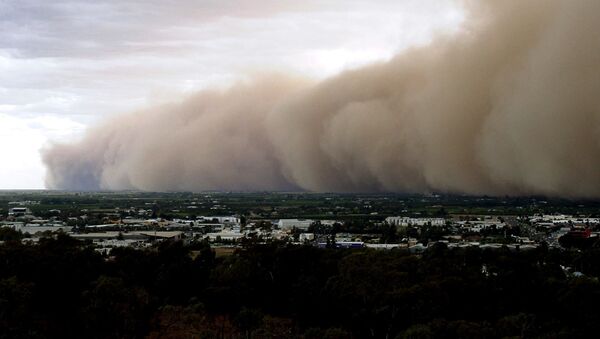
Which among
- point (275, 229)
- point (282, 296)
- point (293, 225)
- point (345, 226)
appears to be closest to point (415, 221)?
point (345, 226)

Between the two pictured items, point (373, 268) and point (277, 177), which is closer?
point (373, 268)

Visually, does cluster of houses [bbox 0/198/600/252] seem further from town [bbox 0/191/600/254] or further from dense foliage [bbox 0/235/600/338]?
dense foliage [bbox 0/235/600/338]

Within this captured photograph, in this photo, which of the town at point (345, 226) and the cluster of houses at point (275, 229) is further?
the cluster of houses at point (275, 229)

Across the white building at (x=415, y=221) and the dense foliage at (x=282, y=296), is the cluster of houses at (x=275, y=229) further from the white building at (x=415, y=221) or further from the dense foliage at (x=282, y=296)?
the dense foliage at (x=282, y=296)

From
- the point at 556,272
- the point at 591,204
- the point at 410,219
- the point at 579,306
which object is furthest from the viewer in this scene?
the point at 591,204

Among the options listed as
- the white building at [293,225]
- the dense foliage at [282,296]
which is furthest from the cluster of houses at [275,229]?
the dense foliage at [282,296]

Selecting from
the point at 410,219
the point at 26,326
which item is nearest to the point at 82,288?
the point at 26,326

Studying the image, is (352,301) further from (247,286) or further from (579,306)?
(579,306)

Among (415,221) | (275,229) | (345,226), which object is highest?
(415,221)

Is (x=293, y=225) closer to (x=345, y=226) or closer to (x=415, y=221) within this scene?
(x=345, y=226)
